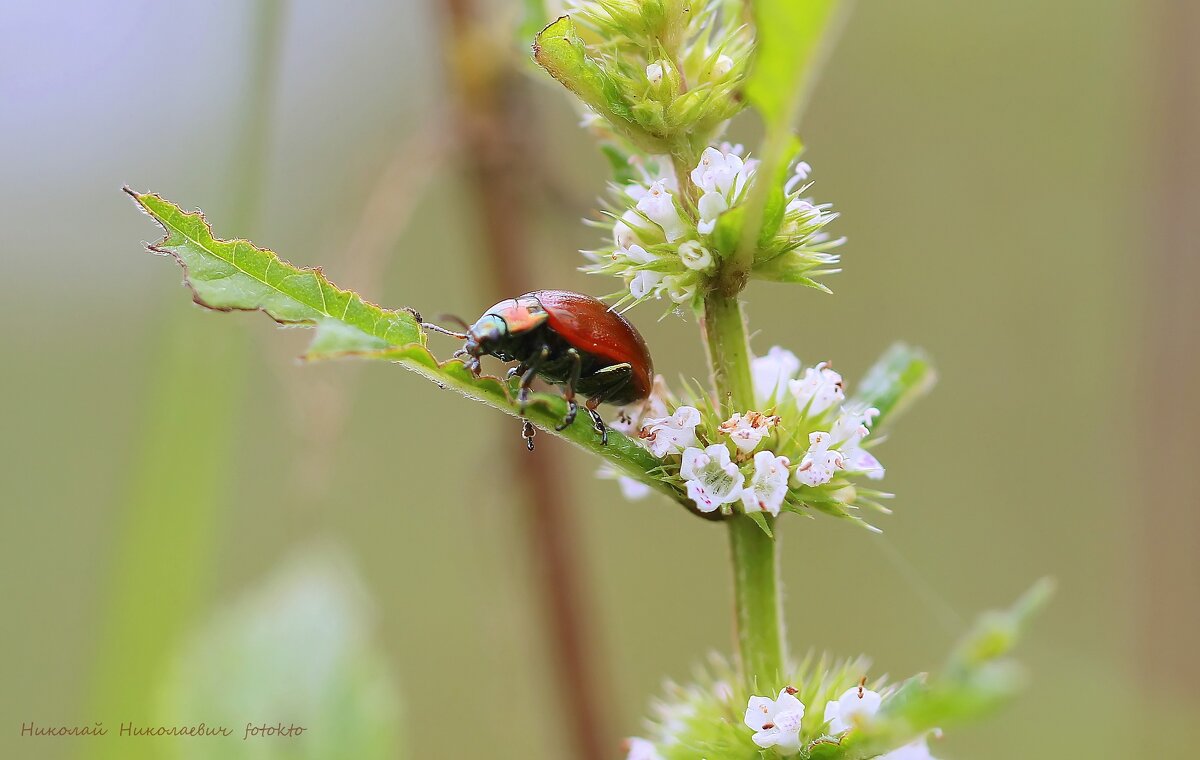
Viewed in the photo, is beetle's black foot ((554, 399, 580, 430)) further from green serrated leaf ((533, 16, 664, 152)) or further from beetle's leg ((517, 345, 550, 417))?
green serrated leaf ((533, 16, 664, 152))

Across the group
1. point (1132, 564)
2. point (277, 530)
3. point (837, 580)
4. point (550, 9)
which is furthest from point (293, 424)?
point (277, 530)

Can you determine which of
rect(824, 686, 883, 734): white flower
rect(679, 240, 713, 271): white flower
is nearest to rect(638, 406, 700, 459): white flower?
rect(679, 240, 713, 271): white flower

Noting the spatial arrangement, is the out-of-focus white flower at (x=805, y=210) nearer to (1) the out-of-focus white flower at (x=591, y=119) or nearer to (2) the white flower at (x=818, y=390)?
(2) the white flower at (x=818, y=390)

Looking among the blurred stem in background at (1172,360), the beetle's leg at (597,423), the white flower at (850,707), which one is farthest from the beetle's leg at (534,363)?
the blurred stem in background at (1172,360)

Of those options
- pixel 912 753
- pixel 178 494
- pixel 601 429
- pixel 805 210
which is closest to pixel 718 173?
pixel 805 210

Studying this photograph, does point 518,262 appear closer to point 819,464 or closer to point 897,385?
point 897,385

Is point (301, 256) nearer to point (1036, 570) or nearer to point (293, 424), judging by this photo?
point (293, 424)
